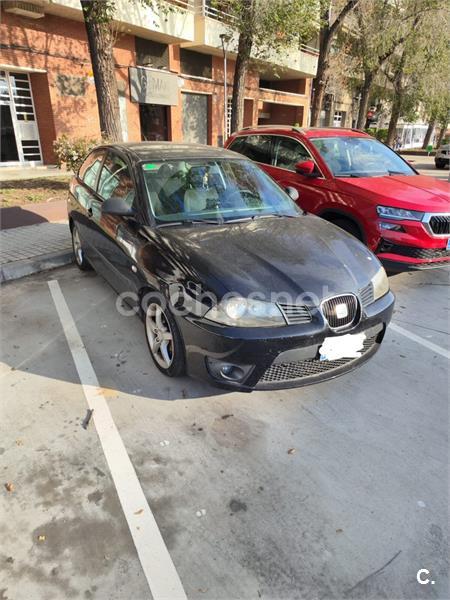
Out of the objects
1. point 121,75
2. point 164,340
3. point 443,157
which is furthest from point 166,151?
point 443,157

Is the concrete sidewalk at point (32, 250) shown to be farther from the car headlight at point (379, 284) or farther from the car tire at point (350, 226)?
the car headlight at point (379, 284)

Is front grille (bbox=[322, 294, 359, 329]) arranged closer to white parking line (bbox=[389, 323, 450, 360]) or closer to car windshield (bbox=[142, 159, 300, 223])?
car windshield (bbox=[142, 159, 300, 223])

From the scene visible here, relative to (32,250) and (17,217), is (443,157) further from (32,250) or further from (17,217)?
(32,250)

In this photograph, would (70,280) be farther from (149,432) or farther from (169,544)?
(169,544)

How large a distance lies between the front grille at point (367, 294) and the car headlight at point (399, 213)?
2.04m

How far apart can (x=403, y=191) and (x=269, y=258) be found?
9.44ft

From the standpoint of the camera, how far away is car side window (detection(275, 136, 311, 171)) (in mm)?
5793

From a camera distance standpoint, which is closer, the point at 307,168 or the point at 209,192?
the point at 209,192

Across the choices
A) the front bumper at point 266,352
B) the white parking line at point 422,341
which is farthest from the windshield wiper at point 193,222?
the white parking line at point 422,341

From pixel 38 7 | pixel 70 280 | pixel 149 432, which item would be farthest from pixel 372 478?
pixel 38 7

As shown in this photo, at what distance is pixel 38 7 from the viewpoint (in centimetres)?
1210

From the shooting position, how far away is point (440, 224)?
15.3ft

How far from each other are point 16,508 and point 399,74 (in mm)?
24146

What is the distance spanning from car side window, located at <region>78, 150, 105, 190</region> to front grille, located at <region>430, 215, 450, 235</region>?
3.71 meters
